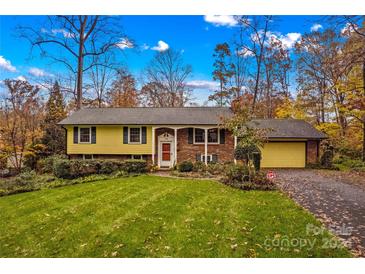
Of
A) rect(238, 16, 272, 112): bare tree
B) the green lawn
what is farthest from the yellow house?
the green lawn

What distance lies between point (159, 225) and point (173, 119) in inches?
338

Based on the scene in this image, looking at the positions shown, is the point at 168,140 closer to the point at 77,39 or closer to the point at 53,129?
the point at 77,39

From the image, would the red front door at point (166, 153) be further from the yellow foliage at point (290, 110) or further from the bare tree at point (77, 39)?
the yellow foliage at point (290, 110)

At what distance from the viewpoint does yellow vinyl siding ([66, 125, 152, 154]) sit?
12.4 metres

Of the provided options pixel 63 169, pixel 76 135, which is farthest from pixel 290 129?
pixel 76 135

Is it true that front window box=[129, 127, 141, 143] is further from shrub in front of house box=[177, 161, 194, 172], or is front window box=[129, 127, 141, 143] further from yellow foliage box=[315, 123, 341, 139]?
yellow foliage box=[315, 123, 341, 139]

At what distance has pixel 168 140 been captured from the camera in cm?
1271

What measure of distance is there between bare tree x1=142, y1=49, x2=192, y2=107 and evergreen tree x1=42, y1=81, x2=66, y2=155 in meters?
6.02

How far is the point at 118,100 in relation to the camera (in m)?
18.8

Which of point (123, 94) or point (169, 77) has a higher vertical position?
point (123, 94)

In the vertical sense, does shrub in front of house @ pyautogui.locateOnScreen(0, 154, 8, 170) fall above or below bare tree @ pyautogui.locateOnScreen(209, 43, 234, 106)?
below
